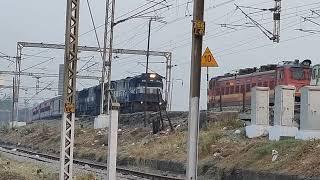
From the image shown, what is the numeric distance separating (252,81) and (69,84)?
29221 millimetres

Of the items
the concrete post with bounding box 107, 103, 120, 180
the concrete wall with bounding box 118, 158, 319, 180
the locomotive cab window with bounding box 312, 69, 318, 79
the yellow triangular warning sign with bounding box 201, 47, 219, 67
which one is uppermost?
the locomotive cab window with bounding box 312, 69, 318, 79

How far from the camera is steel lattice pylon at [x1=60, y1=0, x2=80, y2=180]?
50.7 ft

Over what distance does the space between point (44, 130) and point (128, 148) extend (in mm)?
27693

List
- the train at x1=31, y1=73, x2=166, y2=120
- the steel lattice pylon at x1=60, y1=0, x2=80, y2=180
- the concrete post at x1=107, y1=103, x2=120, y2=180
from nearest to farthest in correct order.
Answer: the concrete post at x1=107, y1=103, x2=120, y2=180 → the steel lattice pylon at x1=60, y1=0, x2=80, y2=180 → the train at x1=31, y1=73, x2=166, y2=120

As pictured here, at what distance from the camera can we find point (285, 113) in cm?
2238

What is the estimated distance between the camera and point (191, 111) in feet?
31.9

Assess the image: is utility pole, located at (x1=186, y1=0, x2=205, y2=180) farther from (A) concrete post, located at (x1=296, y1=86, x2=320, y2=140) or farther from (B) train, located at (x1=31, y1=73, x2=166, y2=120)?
(B) train, located at (x1=31, y1=73, x2=166, y2=120)

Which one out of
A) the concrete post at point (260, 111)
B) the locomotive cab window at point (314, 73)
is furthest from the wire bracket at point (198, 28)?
the locomotive cab window at point (314, 73)

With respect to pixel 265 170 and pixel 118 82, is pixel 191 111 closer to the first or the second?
pixel 265 170

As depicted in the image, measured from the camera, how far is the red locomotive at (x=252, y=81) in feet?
127

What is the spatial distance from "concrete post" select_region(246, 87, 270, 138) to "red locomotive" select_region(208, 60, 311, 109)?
9.39 meters

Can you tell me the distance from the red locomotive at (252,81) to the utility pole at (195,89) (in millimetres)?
24822

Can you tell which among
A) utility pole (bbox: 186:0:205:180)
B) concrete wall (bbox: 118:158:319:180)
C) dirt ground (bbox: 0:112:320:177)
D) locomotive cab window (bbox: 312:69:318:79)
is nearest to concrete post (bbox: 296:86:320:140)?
dirt ground (bbox: 0:112:320:177)

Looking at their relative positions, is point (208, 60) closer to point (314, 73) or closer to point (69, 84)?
point (69, 84)
